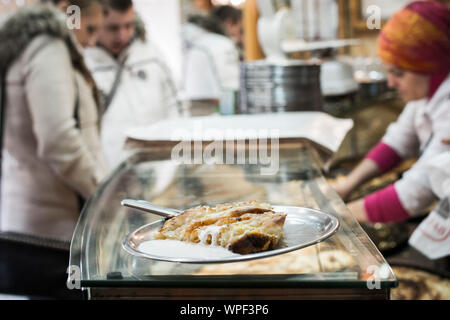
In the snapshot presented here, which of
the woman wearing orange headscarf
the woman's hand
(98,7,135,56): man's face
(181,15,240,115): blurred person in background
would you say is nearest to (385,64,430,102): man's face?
the woman wearing orange headscarf

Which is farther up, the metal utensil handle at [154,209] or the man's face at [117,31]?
the man's face at [117,31]

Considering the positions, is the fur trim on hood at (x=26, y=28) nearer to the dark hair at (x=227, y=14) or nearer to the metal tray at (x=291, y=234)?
the metal tray at (x=291, y=234)

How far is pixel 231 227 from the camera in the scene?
73 centimetres

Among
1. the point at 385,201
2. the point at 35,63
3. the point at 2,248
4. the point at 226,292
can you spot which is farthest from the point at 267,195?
the point at 35,63

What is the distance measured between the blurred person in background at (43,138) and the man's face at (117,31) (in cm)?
55

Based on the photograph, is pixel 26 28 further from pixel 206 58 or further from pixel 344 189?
pixel 206 58

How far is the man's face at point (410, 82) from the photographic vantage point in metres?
2.02

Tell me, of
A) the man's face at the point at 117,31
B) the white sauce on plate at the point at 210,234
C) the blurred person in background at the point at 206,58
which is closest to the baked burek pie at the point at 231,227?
the white sauce on plate at the point at 210,234

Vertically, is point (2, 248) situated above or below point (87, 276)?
below

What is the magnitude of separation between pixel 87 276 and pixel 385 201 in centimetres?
133

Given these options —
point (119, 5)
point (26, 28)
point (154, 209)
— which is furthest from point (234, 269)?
point (119, 5)

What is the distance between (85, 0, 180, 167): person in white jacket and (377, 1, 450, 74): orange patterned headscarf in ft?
5.06

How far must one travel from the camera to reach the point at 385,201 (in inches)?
69.7
